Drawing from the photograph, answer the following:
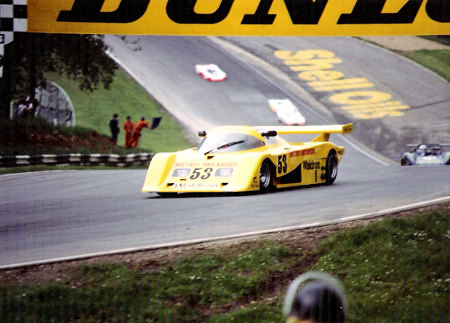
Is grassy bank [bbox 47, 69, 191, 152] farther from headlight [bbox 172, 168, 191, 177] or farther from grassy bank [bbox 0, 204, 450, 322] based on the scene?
grassy bank [bbox 0, 204, 450, 322]

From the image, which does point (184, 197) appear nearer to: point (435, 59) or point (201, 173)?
point (201, 173)

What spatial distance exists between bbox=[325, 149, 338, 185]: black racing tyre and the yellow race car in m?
0.32

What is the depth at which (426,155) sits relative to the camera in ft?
27.3

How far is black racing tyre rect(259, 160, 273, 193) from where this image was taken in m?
9.43

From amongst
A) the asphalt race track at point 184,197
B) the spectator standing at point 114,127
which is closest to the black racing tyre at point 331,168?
the asphalt race track at point 184,197

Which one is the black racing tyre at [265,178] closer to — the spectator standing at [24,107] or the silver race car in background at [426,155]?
the silver race car in background at [426,155]

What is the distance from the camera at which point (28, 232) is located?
644cm

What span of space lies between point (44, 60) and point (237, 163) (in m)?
2.80

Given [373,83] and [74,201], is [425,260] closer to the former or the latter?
[373,83]

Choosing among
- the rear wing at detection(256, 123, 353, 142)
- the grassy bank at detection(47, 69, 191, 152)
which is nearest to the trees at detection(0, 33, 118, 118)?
the grassy bank at detection(47, 69, 191, 152)

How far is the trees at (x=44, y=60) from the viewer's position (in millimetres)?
6938

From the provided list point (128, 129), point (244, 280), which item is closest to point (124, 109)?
point (128, 129)

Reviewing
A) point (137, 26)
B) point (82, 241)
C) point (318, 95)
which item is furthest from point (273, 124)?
point (82, 241)

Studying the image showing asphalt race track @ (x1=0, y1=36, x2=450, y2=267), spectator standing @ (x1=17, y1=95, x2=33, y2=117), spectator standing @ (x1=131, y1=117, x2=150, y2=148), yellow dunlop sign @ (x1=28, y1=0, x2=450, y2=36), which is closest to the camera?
asphalt race track @ (x1=0, y1=36, x2=450, y2=267)
